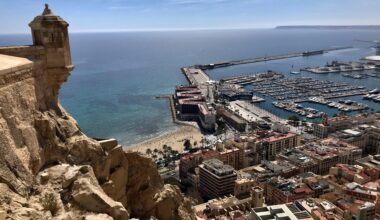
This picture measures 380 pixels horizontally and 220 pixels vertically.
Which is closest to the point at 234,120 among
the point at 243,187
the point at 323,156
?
the point at 323,156

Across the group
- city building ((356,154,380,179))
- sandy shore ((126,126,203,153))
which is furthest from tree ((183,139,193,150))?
city building ((356,154,380,179))

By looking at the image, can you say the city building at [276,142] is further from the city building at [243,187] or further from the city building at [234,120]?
the city building at [243,187]

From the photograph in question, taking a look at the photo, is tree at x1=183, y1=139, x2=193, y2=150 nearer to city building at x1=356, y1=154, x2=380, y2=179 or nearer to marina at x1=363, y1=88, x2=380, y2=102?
city building at x1=356, y1=154, x2=380, y2=179

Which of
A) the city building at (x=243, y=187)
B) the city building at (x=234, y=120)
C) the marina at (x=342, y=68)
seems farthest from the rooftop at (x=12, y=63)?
the marina at (x=342, y=68)

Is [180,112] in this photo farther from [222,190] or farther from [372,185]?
[372,185]

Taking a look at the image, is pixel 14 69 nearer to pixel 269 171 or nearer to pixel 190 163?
pixel 190 163
